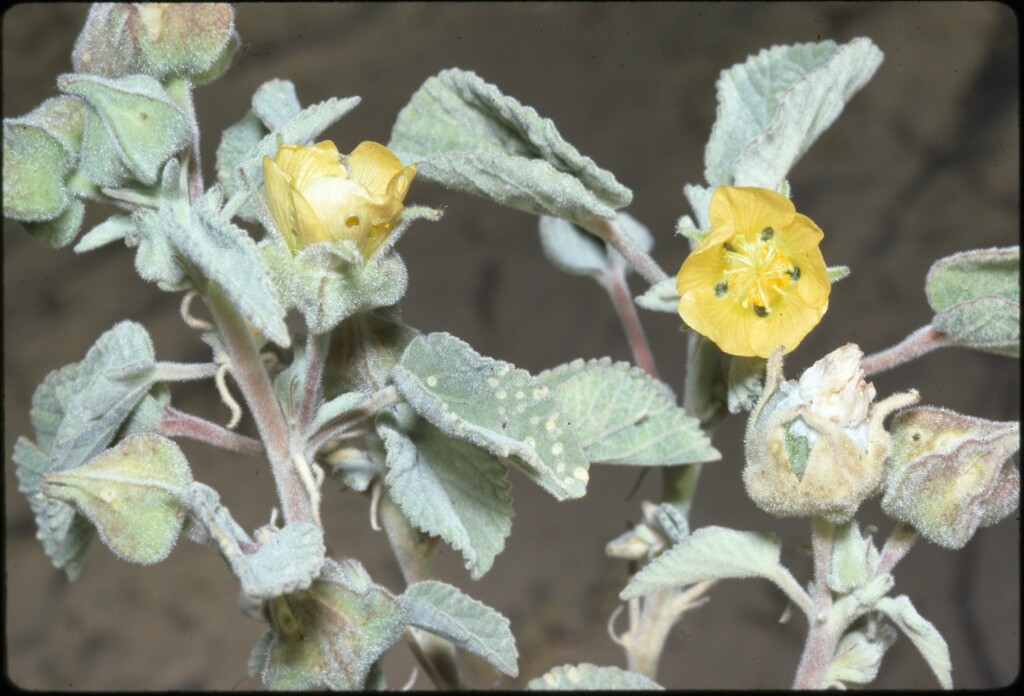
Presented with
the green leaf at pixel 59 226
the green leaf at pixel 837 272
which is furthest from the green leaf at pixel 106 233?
the green leaf at pixel 837 272

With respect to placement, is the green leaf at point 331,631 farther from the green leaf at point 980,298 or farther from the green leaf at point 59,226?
the green leaf at point 980,298

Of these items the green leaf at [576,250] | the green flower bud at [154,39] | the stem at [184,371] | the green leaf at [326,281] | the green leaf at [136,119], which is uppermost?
the green flower bud at [154,39]

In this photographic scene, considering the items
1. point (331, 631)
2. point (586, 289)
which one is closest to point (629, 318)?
point (331, 631)

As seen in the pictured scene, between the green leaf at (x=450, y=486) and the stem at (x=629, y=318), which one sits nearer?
the green leaf at (x=450, y=486)

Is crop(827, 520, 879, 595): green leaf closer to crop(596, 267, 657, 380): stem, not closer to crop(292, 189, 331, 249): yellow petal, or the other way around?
crop(596, 267, 657, 380): stem

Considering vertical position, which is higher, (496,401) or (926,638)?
(496,401)

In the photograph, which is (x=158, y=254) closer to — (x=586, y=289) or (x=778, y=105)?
(x=778, y=105)
